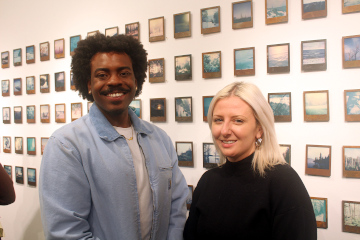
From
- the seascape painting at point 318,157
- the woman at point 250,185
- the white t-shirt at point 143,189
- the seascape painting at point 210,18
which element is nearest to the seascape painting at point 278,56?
the seascape painting at point 210,18

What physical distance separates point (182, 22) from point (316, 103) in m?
1.13

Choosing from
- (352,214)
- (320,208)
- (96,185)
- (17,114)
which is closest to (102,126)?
(96,185)

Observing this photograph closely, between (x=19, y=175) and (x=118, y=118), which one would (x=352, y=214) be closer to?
(x=118, y=118)

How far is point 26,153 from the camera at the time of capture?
2.95 meters

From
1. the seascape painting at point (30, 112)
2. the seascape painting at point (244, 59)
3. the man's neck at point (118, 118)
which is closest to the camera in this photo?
the man's neck at point (118, 118)

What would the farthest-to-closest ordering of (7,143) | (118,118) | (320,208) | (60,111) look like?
(7,143), (60,111), (320,208), (118,118)

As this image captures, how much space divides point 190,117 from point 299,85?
2.61 ft

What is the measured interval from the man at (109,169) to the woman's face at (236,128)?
17.2 inches

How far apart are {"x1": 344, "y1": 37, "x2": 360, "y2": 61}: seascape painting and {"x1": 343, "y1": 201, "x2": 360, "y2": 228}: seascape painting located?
88 centimetres

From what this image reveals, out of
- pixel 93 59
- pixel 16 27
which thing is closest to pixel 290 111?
pixel 93 59

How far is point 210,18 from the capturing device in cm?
197

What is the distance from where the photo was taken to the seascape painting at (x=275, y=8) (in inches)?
68.9

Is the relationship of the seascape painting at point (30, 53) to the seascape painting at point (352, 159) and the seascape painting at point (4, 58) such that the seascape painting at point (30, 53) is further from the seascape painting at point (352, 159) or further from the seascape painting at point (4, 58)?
the seascape painting at point (352, 159)

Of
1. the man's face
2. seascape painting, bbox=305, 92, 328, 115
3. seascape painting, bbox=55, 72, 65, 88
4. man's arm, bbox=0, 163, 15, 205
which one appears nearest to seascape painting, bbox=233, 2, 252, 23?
seascape painting, bbox=305, 92, 328, 115
